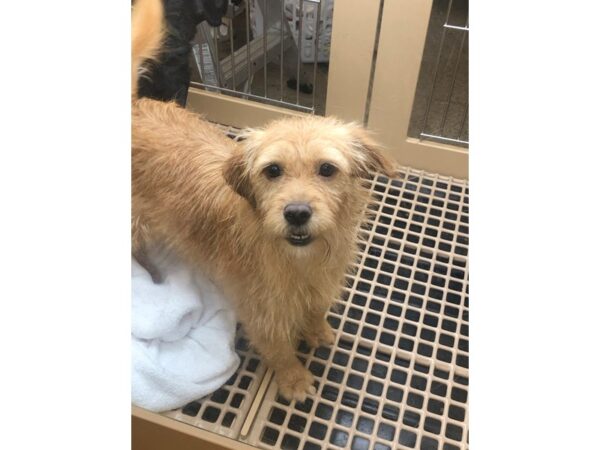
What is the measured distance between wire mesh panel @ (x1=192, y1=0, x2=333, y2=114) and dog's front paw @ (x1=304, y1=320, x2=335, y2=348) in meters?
0.74

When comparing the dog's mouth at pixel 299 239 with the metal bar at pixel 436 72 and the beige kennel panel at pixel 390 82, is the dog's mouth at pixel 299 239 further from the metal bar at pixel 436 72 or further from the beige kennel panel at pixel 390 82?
the metal bar at pixel 436 72

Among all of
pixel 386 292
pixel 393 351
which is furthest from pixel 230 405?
pixel 386 292

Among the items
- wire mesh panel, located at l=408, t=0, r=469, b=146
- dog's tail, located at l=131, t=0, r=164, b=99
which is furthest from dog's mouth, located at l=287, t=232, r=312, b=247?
wire mesh panel, located at l=408, t=0, r=469, b=146

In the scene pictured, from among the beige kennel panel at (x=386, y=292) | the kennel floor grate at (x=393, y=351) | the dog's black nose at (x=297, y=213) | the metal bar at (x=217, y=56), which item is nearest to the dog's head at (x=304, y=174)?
the dog's black nose at (x=297, y=213)

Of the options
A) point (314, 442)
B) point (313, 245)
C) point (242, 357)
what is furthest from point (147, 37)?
point (314, 442)

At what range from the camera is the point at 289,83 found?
1.88 metres

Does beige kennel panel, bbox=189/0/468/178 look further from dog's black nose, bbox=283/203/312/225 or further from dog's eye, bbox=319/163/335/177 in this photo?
dog's black nose, bbox=283/203/312/225

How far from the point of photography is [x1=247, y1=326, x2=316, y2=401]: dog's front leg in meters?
1.56

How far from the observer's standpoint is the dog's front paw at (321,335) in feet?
5.51

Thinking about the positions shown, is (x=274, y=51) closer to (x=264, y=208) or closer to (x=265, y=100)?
(x=265, y=100)

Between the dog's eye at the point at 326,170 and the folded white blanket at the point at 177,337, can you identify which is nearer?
the dog's eye at the point at 326,170

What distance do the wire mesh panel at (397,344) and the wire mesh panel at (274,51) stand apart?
18.4 inches
